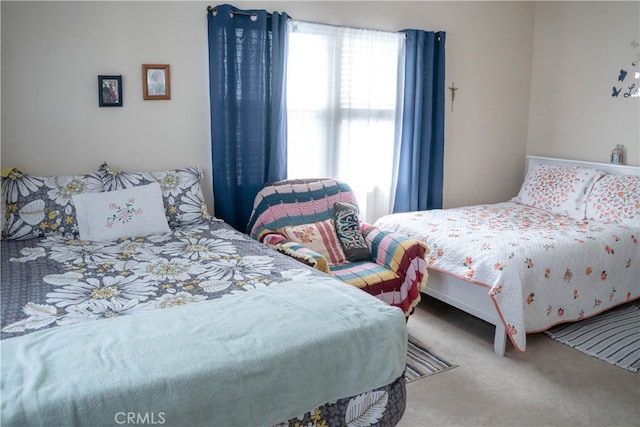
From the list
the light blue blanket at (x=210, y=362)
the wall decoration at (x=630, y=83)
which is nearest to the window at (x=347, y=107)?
the wall decoration at (x=630, y=83)

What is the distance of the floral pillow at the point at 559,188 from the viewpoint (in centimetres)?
388

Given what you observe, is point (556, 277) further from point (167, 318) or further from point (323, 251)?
point (167, 318)

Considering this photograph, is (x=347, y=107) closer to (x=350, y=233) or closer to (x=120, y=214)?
(x=350, y=233)

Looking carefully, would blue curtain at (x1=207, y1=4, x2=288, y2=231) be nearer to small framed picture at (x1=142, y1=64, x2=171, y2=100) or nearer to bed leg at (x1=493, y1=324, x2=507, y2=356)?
small framed picture at (x1=142, y1=64, x2=171, y2=100)

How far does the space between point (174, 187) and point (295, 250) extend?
86cm

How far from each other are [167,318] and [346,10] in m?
2.72

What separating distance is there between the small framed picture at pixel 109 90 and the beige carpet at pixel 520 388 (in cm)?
226

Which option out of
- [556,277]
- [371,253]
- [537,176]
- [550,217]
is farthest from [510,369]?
[537,176]

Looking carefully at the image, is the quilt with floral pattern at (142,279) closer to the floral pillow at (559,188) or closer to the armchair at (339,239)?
the armchair at (339,239)

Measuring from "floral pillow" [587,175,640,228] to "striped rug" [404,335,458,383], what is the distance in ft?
5.74

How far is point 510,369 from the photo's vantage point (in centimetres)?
271

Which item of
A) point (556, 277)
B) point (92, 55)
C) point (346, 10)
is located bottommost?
point (556, 277)
